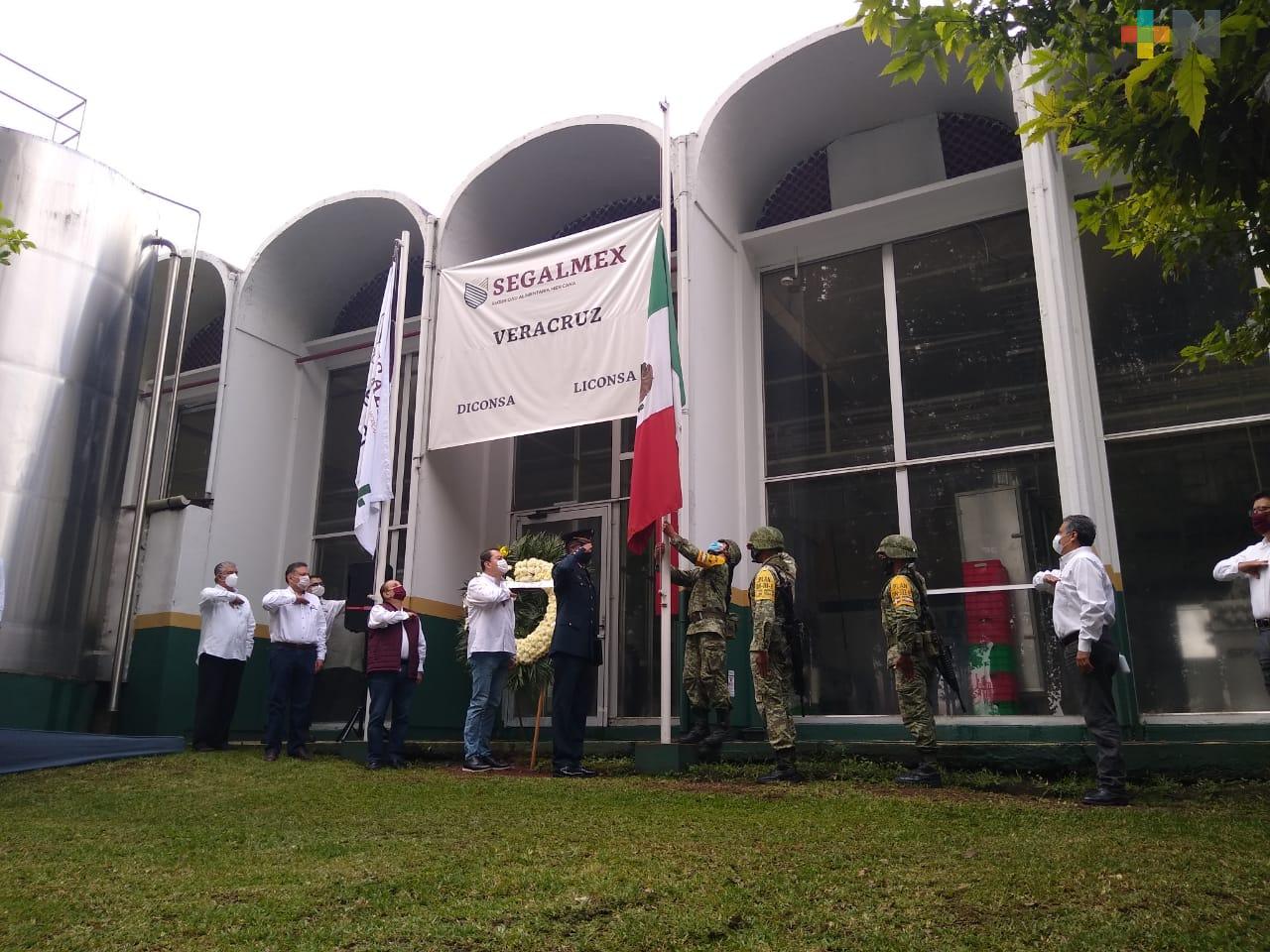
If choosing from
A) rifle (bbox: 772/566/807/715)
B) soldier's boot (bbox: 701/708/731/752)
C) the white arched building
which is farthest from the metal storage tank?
rifle (bbox: 772/566/807/715)

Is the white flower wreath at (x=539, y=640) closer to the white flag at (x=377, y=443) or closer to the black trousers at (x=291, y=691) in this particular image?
the white flag at (x=377, y=443)

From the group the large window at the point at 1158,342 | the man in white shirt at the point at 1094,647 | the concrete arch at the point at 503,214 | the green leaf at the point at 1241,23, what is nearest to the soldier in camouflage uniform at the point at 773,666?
the man in white shirt at the point at 1094,647

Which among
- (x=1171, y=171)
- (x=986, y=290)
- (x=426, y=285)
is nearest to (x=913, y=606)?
(x=1171, y=171)

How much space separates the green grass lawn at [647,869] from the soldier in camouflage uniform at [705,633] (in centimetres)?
140

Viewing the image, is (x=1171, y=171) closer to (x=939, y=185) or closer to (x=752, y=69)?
(x=939, y=185)

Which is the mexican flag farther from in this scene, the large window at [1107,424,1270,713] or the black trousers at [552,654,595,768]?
the large window at [1107,424,1270,713]

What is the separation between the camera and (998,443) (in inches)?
379

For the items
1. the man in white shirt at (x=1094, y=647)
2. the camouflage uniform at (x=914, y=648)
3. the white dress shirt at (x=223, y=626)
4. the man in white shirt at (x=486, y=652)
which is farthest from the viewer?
the white dress shirt at (x=223, y=626)

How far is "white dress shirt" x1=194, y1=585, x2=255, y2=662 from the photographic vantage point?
990cm

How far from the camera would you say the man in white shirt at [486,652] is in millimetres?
8258

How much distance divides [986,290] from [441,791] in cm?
702

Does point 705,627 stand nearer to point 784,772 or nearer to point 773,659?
point 773,659

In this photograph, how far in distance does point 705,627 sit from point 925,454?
125 inches

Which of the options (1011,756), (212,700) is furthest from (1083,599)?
(212,700)
